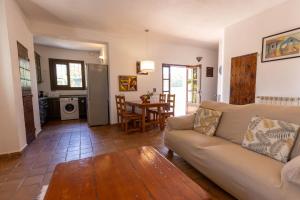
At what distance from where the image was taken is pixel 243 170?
4.30ft

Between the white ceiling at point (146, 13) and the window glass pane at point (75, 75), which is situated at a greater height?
the white ceiling at point (146, 13)

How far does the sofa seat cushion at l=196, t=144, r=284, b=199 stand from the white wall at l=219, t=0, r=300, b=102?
6.63 ft

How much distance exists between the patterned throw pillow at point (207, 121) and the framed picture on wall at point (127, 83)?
2.79m

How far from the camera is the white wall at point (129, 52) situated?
13.0 feet

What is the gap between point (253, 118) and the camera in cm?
179

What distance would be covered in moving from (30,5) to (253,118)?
163 inches

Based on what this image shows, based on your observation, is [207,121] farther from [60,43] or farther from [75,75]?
[75,75]

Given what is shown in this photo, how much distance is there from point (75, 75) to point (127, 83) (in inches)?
99.6

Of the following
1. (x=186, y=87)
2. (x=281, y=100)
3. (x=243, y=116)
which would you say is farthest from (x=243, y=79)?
(x=186, y=87)

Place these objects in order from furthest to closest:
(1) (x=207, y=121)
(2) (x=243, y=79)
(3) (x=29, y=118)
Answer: (2) (x=243, y=79) → (3) (x=29, y=118) → (1) (x=207, y=121)

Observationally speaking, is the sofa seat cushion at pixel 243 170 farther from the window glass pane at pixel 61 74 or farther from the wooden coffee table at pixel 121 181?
the window glass pane at pixel 61 74

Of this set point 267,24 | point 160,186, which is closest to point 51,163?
point 160,186

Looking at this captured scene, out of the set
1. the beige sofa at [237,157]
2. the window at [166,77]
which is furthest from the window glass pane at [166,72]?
the beige sofa at [237,157]

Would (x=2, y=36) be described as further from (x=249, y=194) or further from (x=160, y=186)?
(x=249, y=194)
